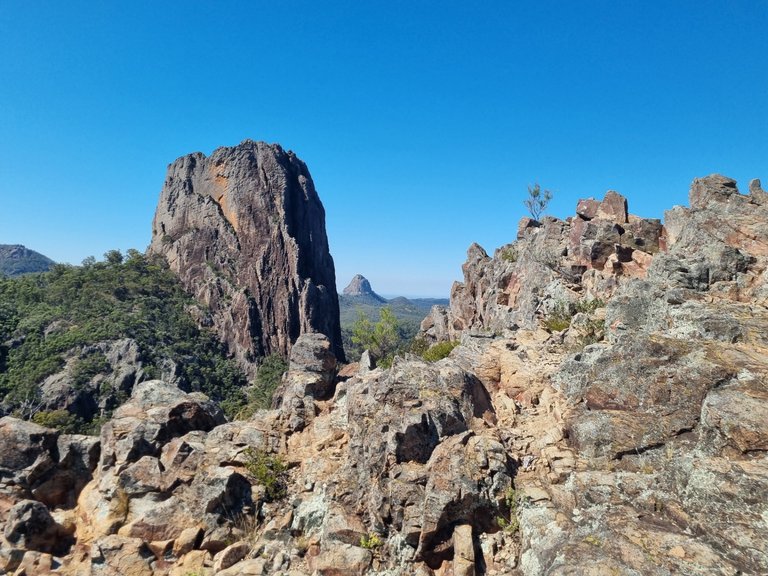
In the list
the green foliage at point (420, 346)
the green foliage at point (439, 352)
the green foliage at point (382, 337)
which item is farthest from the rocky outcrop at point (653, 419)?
the green foliage at point (382, 337)

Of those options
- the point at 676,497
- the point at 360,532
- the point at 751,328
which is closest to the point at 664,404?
the point at 676,497

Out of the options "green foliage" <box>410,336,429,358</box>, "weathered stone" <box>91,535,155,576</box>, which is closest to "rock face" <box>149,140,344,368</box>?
"green foliage" <box>410,336,429,358</box>

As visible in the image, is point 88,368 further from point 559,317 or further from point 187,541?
point 559,317

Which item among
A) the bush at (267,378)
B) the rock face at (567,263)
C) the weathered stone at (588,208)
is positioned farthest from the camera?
the bush at (267,378)

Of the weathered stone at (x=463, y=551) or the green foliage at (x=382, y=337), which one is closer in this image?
the weathered stone at (x=463, y=551)

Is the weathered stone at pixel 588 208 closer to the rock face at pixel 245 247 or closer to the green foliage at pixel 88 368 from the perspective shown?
the green foliage at pixel 88 368

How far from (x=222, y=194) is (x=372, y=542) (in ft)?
423

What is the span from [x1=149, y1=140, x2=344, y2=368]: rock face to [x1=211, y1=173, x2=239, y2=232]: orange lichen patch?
0.97 feet

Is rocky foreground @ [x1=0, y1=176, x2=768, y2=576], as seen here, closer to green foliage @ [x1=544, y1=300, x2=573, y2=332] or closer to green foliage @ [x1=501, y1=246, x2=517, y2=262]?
green foliage @ [x1=544, y1=300, x2=573, y2=332]

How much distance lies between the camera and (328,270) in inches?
5551

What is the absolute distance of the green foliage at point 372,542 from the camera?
10.0 m

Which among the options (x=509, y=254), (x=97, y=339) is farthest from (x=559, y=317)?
(x=97, y=339)

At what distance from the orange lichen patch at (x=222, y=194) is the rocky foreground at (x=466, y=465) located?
376ft

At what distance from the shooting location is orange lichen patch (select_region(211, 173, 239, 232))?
404 ft
